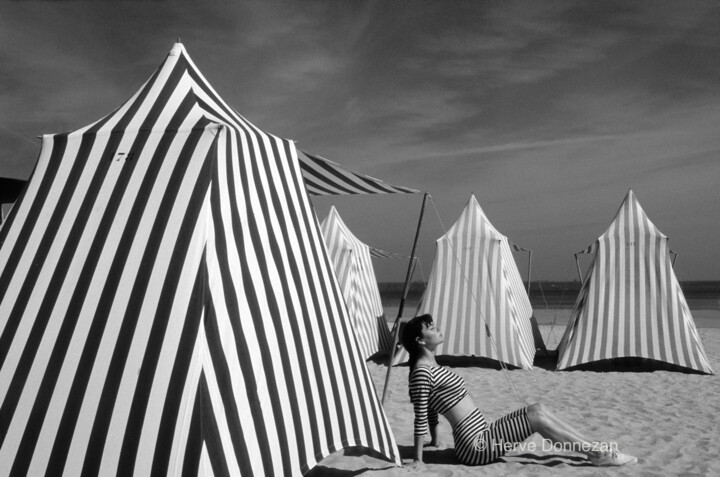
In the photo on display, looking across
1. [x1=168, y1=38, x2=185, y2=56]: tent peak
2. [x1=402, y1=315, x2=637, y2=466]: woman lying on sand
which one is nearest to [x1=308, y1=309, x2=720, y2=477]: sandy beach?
[x1=402, y1=315, x2=637, y2=466]: woman lying on sand

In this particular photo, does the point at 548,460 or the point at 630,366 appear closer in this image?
the point at 548,460

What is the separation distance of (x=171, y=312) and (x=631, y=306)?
756cm

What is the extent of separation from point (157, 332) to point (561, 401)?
16.0ft

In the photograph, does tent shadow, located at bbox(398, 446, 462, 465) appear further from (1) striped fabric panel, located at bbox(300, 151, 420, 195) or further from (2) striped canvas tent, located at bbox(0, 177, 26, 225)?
(2) striped canvas tent, located at bbox(0, 177, 26, 225)

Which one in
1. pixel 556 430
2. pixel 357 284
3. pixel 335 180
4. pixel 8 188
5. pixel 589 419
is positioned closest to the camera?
pixel 556 430

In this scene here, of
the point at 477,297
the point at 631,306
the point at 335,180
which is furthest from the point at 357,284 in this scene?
the point at 335,180

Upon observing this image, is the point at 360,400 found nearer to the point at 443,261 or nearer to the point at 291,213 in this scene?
the point at 291,213

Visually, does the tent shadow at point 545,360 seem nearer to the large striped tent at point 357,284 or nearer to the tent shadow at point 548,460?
the large striped tent at point 357,284

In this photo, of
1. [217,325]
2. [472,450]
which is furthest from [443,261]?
[217,325]

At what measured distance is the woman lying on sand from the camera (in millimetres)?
3777

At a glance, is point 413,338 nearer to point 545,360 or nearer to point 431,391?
point 431,391

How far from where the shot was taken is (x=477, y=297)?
9.28 meters

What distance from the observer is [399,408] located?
6.18 m

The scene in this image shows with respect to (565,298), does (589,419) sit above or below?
below
